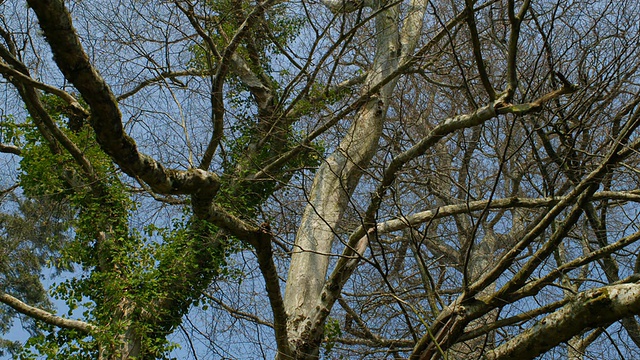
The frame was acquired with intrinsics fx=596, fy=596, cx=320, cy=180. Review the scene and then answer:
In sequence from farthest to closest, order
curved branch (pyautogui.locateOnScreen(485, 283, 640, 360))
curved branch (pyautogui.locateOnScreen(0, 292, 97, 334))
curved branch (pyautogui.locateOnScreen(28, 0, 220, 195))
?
curved branch (pyautogui.locateOnScreen(0, 292, 97, 334)), curved branch (pyautogui.locateOnScreen(485, 283, 640, 360)), curved branch (pyautogui.locateOnScreen(28, 0, 220, 195))

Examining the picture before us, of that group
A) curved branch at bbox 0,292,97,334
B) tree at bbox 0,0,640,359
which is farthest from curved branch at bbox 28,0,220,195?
curved branch at bbox 0,292,97,334

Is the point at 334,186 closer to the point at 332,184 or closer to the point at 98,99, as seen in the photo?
the point at 332,184

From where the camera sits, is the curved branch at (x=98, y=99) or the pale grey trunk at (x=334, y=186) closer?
the curved branch at (x=98, y=99)

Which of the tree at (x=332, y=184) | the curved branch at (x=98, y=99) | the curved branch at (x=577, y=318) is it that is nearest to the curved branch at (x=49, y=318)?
the tree at (x=332, y=184)

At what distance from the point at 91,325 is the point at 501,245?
232 inches

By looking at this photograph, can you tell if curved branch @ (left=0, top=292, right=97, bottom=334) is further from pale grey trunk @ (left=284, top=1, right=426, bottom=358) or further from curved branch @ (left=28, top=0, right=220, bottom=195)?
curved branch @ (left=28, top=0, right=220, bottom=195)

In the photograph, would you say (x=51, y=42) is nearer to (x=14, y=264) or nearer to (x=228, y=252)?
(x=228, y=252)

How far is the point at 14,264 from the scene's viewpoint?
10914mm

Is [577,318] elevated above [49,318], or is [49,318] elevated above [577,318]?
[49,318]

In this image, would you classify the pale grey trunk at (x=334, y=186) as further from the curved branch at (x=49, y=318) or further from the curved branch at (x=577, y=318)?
the curved branch at (x=49, y=318)

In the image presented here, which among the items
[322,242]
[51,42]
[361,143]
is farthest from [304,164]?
[51,42]

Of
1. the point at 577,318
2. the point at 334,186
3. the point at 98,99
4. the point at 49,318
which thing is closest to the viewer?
the point at 98,99

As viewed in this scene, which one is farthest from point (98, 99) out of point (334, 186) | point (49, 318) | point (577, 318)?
point (49, 318)

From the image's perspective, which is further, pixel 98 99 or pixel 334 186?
pixel 334 186
